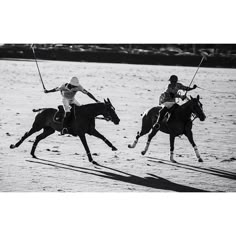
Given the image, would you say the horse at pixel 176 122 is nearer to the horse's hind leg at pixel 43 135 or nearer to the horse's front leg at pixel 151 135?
the horse's front leg at pixel 151 135

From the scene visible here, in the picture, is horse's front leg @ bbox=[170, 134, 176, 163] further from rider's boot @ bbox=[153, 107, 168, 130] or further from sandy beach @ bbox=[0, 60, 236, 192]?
rider's boot @ bbox=[153, 107, 168, 130]

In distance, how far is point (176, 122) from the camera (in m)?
8.05

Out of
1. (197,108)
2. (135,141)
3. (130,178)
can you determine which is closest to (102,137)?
(135,141)

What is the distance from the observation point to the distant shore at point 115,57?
26.3 ft

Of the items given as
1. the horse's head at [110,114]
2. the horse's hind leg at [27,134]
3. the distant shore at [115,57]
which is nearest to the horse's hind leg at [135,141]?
the horse's head at [110,114]

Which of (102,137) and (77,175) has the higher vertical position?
(102,137)

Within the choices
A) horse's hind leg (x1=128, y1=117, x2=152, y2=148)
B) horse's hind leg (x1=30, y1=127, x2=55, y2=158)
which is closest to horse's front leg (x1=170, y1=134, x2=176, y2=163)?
horse's hind leg (x1=128, y1=117, x2=152, y2=148)

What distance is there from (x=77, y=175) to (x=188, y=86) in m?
2.27

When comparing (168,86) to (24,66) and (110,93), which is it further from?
(24,66)

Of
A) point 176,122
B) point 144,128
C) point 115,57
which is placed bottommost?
point 144,128

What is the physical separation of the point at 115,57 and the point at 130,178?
2094 millimetres

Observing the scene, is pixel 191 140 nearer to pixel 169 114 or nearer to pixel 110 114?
pixel 169 114
